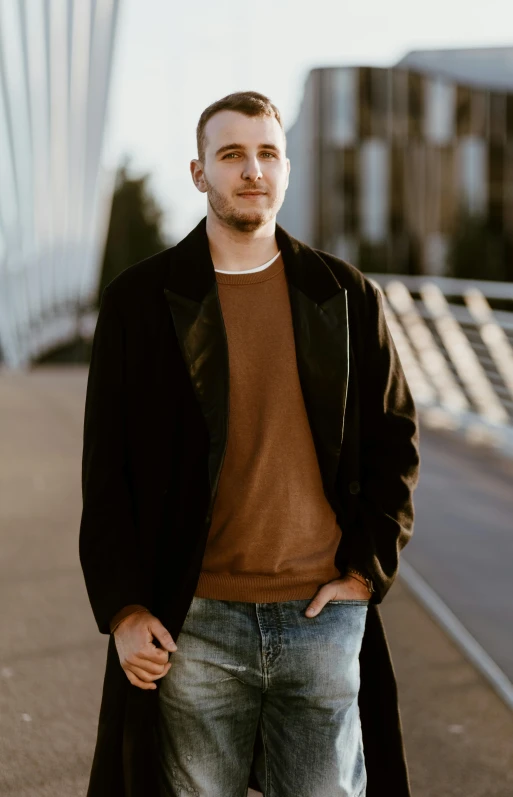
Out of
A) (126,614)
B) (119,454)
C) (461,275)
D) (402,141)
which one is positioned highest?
(119,454)

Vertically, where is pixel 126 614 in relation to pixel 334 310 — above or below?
below

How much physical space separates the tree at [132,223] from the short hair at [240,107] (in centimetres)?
4957

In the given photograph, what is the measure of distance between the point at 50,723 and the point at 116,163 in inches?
2053

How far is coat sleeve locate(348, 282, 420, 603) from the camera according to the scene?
210cm

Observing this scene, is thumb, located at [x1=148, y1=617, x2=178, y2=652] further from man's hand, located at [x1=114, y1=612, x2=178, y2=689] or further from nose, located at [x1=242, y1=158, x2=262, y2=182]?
nose, located at [x1=242, y1=158, x2=262, y2=182]

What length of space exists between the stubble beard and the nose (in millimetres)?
59

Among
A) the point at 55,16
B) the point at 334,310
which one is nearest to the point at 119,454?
the point at 334,310

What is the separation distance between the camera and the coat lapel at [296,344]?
200 centimetres

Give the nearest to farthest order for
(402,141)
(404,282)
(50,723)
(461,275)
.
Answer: (50,723)
(404,282)
(461,275)
(402,141)

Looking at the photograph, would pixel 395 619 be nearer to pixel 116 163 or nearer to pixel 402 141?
pixel 402 141

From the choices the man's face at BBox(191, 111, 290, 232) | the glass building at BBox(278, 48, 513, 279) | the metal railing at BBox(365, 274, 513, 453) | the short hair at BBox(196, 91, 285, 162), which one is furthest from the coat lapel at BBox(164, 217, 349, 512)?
the glass building at BBox(278, 48, 513, 279)

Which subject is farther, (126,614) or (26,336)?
(26,336)

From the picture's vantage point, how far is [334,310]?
2.12m

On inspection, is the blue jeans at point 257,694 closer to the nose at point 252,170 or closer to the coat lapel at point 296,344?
the coat lapel at point 296,344
